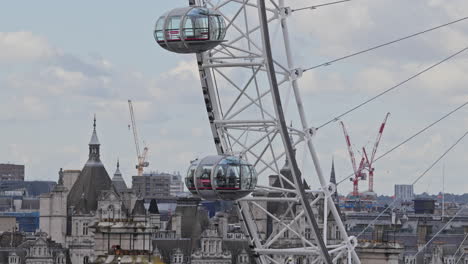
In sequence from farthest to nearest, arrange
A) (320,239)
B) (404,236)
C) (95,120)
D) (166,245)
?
1. (95,120)
2. (404,236)
3. (166,245)
4. (320,239)

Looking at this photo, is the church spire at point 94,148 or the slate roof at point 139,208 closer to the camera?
the slate roof at point 139,208

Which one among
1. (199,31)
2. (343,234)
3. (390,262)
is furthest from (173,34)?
(390,262)

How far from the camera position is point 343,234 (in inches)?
3339

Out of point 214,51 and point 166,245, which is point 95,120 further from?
point 214,51

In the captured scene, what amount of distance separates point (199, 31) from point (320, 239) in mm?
9718

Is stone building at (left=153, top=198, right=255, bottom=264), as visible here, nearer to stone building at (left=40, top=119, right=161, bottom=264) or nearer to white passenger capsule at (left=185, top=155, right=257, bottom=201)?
stone building at (left=40, top=119, right=161, bottom=264)

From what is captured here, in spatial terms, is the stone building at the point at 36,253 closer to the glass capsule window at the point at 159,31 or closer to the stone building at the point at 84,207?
the stone building at the point at 84,207

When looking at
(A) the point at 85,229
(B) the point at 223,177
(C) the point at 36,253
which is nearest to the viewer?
(B) the point at 223,177

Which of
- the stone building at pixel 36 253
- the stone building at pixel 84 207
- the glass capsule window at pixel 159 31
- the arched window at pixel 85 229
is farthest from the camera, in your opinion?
the arched window at pixel 85 229

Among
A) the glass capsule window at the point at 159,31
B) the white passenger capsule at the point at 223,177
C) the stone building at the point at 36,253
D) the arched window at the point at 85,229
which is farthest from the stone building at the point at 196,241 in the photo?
the glass capsule window at the point at 159,31

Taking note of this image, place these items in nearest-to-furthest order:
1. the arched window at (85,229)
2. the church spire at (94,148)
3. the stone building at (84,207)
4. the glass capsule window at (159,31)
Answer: the glass capsule window at (159,31) → the stone building at (84,207) → the arched window at (85,229) → the church spire at (94,148)

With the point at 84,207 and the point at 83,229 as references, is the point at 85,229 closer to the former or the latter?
the point at 83,229

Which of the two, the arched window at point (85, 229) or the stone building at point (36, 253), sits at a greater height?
the arched window at point (85, 229)

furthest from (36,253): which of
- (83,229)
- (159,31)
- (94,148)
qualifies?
(159,31)
